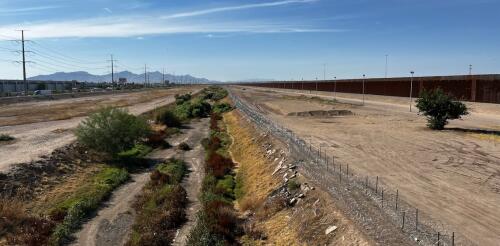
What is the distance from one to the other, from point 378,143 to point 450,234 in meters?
19.1

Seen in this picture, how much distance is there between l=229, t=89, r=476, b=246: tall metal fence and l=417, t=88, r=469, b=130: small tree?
17794 millimetres

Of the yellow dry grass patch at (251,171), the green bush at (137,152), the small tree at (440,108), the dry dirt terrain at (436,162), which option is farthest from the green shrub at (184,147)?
the small tree at (440,108)

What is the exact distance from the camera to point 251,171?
29.2 metres

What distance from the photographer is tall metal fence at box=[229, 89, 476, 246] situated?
13477mm

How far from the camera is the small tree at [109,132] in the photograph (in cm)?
3697

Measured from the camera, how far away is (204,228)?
18.6 meters

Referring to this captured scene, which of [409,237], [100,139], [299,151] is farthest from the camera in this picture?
[100,139]

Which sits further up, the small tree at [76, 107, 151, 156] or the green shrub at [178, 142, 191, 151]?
the small tree at [76, 107, 151, 156]

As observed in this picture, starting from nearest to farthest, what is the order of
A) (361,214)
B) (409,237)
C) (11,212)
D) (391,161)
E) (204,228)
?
1. (409,237)
2. (361,214)
3. (204,228)
4. (11,212)
5. (391,161)

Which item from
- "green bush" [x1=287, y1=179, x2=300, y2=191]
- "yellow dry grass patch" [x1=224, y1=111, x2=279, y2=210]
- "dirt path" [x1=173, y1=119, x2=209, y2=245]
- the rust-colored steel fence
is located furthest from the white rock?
the rust-colored steel fence

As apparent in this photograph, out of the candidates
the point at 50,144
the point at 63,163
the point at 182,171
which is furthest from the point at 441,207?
the point at 50,144

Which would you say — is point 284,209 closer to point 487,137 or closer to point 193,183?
point 193,183

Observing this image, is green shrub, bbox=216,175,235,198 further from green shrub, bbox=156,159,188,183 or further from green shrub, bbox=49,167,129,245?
green shrub, bbox=49,167,129,245

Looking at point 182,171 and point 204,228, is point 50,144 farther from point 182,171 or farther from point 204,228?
point 204,228
